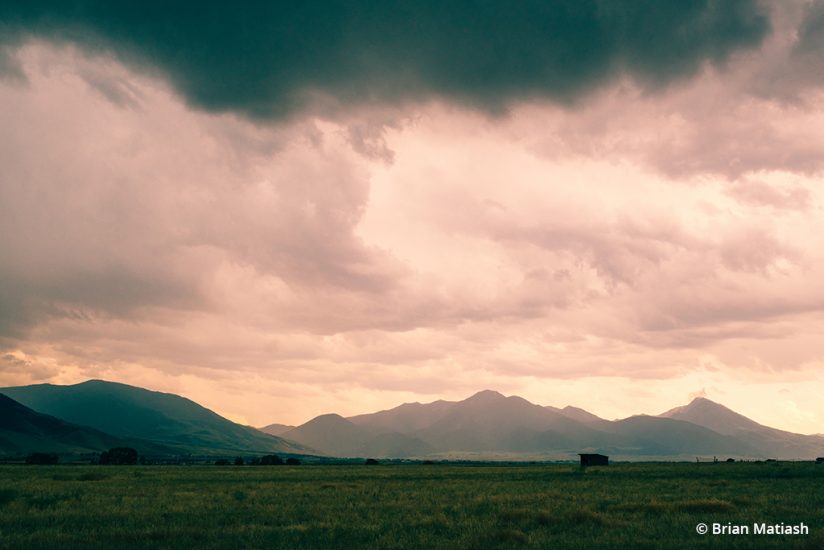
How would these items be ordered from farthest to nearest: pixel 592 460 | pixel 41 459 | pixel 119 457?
pixel 119 457 → pixel 41 459 → pixel 592 460

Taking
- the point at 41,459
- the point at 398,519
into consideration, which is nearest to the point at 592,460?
the point at 398,519

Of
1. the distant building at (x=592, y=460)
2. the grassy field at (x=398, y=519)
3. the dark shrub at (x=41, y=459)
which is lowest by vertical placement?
the dark shrub at (x=41, y=459)

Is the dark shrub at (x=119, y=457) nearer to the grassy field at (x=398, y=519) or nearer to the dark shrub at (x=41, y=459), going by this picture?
the dark shrub at (x=41, y=459)

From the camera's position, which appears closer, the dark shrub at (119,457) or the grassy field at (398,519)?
the grassy field at (398,519)

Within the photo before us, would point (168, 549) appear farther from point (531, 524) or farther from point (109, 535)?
point (531, 524)

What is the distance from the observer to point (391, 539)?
2339 cm

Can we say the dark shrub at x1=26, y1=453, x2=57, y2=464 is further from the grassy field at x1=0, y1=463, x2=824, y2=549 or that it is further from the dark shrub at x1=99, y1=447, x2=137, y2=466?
the grassy field at x1=0, y1=463, x2=824, y2=549

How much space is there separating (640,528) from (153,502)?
93.4 feet

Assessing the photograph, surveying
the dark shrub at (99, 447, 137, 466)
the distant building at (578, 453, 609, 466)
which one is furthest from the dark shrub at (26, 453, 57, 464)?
the distant building at (578, 453, 609, 466)

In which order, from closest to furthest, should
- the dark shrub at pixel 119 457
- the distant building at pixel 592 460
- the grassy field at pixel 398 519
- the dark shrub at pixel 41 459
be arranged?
the grassy field at pixel 398 519, the distant building at pixel 592 460, the dark shrub at pixel 41 459, the dark shrub at pixel 119 457

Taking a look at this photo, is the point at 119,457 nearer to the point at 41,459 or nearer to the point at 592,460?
the point at 41,459

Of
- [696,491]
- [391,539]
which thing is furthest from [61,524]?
[696,491]

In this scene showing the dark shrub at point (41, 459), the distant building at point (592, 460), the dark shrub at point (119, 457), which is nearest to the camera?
the distant building at point (592, 460)

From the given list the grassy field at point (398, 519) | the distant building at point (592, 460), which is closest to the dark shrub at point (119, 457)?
the distant building at point (592, 460)
